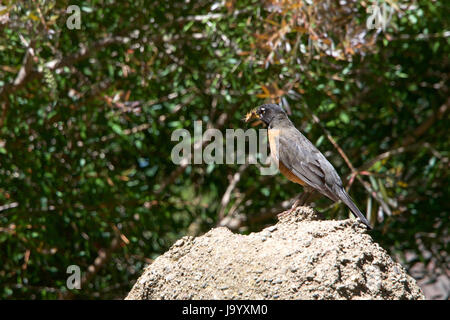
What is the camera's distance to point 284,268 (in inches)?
144

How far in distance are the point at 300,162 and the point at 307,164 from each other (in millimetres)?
58

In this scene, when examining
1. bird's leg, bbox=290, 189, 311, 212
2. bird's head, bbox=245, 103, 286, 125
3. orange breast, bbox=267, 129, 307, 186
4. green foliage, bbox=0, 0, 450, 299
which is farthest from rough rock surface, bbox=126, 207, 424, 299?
green foliage, bbox=0, 0, 450, 299

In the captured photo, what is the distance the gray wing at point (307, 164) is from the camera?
567cm

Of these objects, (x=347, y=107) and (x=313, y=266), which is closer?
(x=313, y=266)

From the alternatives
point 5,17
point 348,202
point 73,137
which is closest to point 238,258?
point 348,202

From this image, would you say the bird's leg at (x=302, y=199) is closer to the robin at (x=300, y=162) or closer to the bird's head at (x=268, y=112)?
the robin at (x=300, y=162)

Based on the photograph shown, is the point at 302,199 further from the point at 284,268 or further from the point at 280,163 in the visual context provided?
the point at 284,268

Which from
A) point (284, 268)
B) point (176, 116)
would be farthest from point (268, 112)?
point (284, 268)

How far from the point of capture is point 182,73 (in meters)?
7.30

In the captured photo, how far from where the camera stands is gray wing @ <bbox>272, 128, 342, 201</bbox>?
18.6 ft

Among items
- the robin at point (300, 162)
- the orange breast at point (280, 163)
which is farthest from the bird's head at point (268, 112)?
the orange breast at point (280, 163)

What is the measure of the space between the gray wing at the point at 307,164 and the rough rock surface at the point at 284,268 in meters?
1.58

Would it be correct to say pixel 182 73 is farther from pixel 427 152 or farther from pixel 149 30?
pixel 427 152

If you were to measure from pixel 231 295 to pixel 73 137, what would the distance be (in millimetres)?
3941
